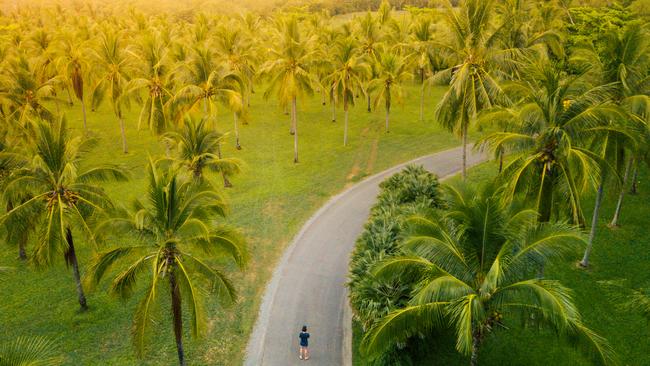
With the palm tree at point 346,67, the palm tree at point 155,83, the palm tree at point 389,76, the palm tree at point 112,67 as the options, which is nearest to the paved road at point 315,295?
the palm tree at point 346,67

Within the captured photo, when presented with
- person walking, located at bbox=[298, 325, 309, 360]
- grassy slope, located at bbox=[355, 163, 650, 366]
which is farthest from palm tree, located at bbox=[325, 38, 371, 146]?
person walking, located at bbox=[298, 325, 309, 360]

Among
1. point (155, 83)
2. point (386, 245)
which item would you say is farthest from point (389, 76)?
point (386, 245)

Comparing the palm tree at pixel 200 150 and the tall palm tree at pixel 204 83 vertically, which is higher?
the tall palm tree at pixel 204 83

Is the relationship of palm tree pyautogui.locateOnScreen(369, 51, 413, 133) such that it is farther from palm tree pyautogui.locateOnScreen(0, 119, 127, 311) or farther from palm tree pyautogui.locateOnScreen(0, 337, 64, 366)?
palm tree pyautogui.locateOnScreen(0, 337, 64, 366)

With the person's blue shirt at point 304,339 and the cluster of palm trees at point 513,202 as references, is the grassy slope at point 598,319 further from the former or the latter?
the person's blue shirt at point 304,339

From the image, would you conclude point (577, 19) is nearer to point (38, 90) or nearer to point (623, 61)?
point (623, 61)

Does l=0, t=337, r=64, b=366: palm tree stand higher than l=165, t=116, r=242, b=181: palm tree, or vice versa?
l=165, t=116, r=242, b=181: palm tree
